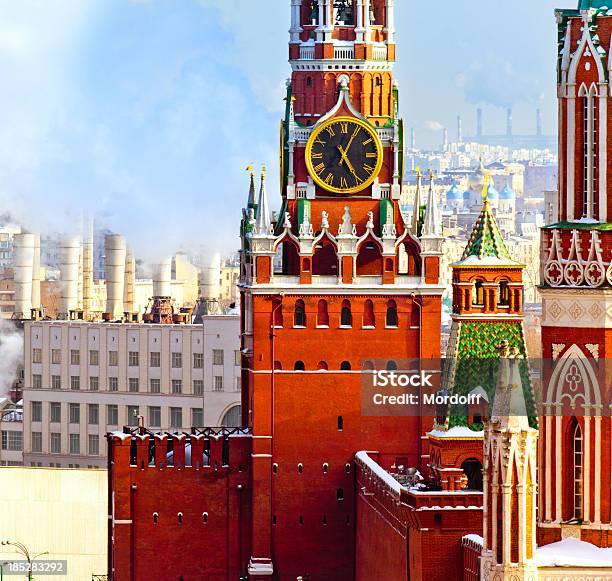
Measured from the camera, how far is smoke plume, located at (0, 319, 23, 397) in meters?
149

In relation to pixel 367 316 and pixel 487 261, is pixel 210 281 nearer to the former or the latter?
pixel 367 316

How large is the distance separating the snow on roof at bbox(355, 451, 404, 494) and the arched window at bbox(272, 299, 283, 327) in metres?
3.72

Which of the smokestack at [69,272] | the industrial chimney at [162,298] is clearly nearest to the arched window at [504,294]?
the industrial chimney at [162,298]

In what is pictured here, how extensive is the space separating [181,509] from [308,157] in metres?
9.45

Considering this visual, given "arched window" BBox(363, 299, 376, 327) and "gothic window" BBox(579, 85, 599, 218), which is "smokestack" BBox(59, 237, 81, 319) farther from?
"gothic window" BBox(579, 85, 599, 218)

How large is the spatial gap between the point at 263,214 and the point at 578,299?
104 feet

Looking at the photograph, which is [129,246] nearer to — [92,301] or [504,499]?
[92,301]

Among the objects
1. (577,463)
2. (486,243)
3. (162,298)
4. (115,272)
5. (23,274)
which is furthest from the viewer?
(23,274)

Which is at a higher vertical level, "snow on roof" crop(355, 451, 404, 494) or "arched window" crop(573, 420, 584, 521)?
"arched window" crop(573, 420, 584, 521)

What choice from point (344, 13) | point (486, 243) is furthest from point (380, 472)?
point (344, 13)

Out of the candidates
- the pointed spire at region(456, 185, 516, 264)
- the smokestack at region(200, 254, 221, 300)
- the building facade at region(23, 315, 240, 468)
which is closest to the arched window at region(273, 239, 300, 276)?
the pointed spire at region(456, 185, 516, 264)

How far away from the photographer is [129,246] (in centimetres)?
15662

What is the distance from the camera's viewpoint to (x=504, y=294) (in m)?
66.7

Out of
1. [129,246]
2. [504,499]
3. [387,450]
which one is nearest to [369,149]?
[387,450]
